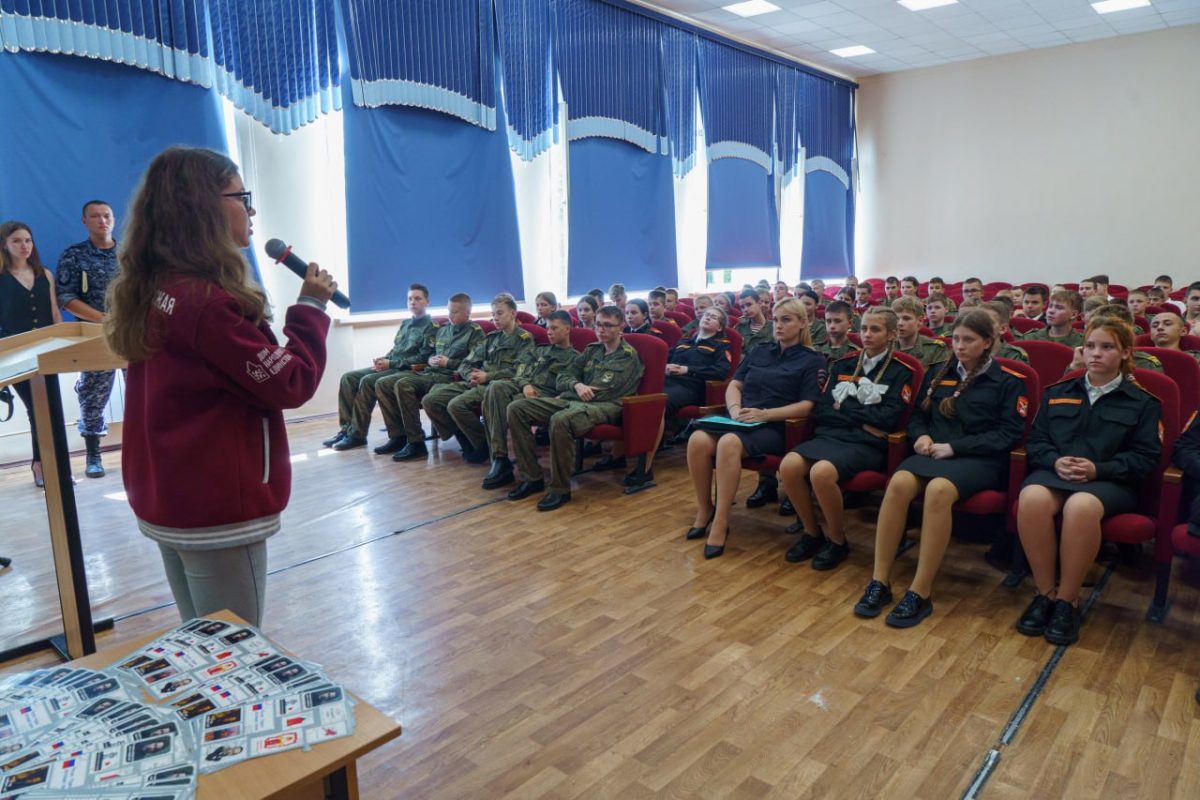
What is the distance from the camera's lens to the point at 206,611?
4.75ft

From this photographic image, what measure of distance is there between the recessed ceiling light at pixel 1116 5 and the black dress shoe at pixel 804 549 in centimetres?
823

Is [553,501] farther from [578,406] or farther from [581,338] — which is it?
[581,338]

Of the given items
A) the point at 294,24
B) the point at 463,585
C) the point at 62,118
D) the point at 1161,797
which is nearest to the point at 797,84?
the point at 294,24

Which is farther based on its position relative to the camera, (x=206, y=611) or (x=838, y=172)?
(x=838, y=172)

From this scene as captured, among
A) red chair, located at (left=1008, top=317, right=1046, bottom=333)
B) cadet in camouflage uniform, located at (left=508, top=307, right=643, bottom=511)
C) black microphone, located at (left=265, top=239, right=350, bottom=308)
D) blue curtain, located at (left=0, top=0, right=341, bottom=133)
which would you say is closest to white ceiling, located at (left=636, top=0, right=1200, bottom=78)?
blue curtain, located at (left=0, top=0, right=341, bottom=133)

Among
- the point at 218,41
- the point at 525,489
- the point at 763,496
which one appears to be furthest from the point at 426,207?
the point at 763,496

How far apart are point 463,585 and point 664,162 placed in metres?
6.89

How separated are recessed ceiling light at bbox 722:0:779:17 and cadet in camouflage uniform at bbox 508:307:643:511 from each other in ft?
18.3

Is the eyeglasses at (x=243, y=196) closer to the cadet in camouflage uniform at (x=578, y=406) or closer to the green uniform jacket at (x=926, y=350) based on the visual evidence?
the cadet in camouflage uniform at (x=578, y=406)

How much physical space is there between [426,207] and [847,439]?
15.7 feet

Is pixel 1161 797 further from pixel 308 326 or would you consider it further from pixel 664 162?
pixel 664 162

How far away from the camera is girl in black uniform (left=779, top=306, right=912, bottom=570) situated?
312 centimetres

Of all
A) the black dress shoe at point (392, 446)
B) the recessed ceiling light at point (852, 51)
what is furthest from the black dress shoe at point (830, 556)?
the recessed ceiling light at point (852, 51)

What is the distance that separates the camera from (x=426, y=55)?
21.5ft
